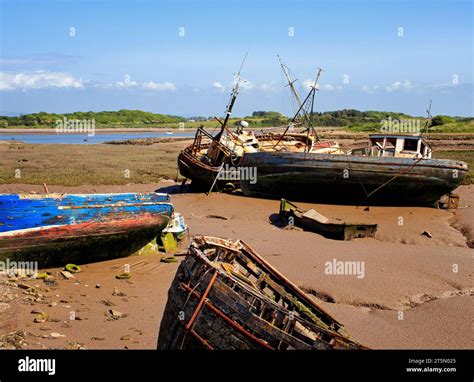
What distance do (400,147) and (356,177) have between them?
6.82 feet

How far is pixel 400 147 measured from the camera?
781 inches

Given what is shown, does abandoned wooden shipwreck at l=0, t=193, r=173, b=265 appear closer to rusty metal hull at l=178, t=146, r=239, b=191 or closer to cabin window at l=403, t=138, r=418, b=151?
rusty metal hull at l=178, t=146, r=239, b=191

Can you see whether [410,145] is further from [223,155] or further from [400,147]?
[223,155]

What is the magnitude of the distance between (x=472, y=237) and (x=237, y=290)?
→ 10933 millimetres

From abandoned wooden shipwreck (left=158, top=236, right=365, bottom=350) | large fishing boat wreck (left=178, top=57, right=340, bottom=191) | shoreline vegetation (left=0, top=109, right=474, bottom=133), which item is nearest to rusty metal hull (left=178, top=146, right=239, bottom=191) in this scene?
large fishing boat wreck (left=178, top=57, right=340, bottom=191)

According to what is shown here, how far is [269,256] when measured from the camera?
531 inches

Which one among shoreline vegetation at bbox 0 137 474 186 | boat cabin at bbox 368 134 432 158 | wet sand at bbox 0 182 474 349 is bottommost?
wet sand at bbox 0 182 474 349

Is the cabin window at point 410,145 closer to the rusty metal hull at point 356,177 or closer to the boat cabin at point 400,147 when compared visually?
the boat cabin at point 400,147

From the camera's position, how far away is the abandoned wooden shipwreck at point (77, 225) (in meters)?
11.4

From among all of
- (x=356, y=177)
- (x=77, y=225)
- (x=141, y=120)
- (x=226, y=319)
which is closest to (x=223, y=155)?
(x=356, y=177)

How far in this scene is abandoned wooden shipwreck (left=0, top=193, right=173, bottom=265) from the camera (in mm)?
11383

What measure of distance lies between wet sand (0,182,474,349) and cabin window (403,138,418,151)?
286 cm

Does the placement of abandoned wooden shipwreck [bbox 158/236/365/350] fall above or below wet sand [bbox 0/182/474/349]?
above

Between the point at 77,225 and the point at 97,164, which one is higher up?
the point at 77,225
